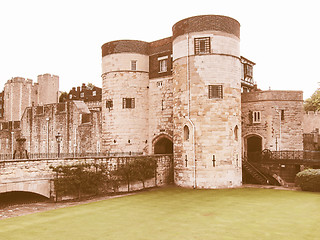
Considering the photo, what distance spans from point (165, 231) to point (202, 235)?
149 centimetres

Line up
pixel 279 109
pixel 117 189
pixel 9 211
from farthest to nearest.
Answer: pixel 279 109 → pixel 117 189 → pixel 9 211

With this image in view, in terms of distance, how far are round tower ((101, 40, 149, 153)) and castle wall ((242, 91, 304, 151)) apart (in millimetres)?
10427

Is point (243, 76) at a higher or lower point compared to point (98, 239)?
higher

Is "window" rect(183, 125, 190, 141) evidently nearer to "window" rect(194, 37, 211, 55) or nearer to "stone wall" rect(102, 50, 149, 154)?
"window" rect(194, 37, 211, 55)

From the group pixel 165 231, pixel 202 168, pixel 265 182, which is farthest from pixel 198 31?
pixel 165 231

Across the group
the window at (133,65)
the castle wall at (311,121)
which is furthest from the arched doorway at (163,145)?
the castle wall at (311,121)

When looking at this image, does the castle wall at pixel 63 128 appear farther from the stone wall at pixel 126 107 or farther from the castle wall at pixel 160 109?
the castle wall at pixel 160 109

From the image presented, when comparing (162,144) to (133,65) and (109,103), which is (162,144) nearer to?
(109,103)

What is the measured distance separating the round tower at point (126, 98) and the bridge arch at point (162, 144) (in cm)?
93

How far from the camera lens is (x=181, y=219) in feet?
46.9

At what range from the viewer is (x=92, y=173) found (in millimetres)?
20422

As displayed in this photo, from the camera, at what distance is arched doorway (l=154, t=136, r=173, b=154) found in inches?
1174

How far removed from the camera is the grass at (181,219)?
12.0 meters

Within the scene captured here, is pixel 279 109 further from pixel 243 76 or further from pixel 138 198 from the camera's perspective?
pixel 138 198
